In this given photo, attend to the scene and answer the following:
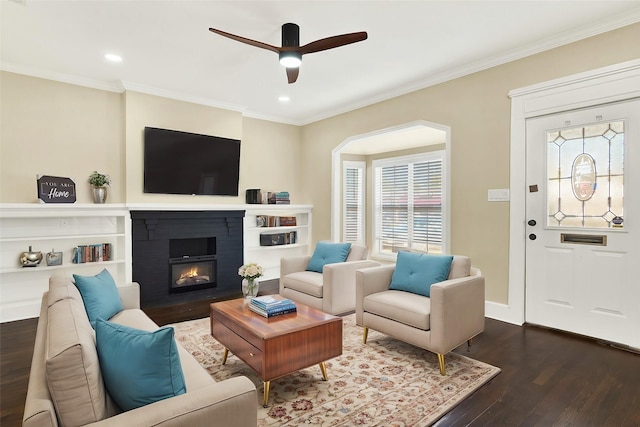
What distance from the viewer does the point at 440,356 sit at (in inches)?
101

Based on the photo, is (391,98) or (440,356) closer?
(440,356)

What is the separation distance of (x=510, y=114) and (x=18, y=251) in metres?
5.69

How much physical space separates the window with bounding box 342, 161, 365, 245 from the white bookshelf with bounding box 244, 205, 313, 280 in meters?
0.82

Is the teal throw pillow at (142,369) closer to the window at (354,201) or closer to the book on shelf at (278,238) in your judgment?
the book on shelf at (278,238)

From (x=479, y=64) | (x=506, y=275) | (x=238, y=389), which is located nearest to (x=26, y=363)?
(x=238, y=389)

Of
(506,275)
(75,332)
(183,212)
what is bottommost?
(506,275)

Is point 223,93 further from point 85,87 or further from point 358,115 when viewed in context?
point 358,115

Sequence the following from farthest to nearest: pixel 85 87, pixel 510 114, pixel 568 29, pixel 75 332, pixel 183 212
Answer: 1. pixel 183 212
2. pixel 85 87
3. pixel 510 114
4. pixel 568 29
5. pixel 75 332

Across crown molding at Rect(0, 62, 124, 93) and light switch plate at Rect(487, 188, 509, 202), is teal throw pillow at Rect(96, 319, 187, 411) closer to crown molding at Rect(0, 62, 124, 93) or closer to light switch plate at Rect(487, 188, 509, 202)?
light switch plate at Rect(487, 188, 509, 202)

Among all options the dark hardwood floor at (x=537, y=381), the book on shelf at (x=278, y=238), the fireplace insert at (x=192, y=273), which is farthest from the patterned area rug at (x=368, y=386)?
the book on shelf at (x=278, y=238)

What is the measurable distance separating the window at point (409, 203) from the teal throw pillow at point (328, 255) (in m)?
2.34

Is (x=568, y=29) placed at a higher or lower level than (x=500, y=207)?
higher

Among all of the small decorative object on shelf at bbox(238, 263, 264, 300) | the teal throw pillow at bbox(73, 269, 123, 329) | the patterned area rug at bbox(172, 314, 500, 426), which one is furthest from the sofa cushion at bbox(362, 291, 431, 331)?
the teal throw pillow at bbox(73, 269, 123, 329)

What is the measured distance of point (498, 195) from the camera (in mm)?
3740
